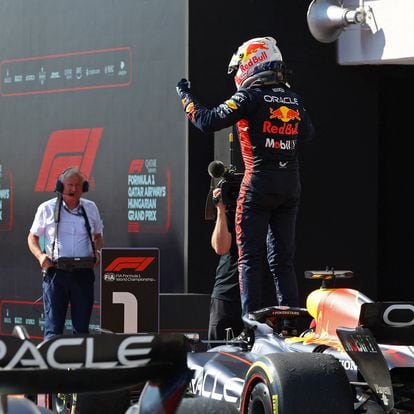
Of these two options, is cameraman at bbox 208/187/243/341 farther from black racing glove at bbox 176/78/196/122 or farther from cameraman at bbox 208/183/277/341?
black racing glove at bbox 176/78/196/122

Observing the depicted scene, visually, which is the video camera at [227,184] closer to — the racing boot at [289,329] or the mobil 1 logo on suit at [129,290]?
the mobil 1 logo on suit at [129,290]

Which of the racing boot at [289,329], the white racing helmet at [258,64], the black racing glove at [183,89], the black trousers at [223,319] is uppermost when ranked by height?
the white racing helmet at [258,64]

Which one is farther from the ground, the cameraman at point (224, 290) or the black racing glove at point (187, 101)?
the black racing glove at point (187, 101)

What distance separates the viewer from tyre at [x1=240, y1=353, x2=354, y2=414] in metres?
5.11

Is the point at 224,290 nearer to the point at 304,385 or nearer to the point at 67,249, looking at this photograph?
the point at 67,249

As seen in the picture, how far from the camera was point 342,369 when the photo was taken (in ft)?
17.2

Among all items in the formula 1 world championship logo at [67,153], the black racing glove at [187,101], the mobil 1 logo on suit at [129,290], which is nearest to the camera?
the black racing glove at [187,101]

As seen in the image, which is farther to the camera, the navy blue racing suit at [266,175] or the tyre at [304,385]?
the navy blue racing suit at [266,175]

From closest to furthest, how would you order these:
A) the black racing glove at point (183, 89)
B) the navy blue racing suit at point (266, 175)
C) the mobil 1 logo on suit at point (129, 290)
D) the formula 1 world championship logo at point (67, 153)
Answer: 1. the navy blue racing suit at point (266, 175)
2. the black racing glove at point (183, 89)
3. the mobil 1 logo on suit at point (129, 290)
4. the formula 1 world championship logo at point (67, 153)

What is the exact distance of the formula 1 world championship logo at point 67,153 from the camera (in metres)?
12.2

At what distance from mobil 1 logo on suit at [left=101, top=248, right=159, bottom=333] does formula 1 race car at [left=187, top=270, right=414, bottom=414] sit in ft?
10.3

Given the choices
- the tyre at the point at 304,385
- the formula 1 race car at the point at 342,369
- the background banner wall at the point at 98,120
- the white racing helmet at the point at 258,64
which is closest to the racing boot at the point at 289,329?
→ the formula 1 race car at the point at 342,369

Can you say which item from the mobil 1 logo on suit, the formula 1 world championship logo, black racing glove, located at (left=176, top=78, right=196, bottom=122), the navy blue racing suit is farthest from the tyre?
the formula 1 world championship logo

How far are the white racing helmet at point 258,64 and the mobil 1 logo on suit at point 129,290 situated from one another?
81.2 inches
